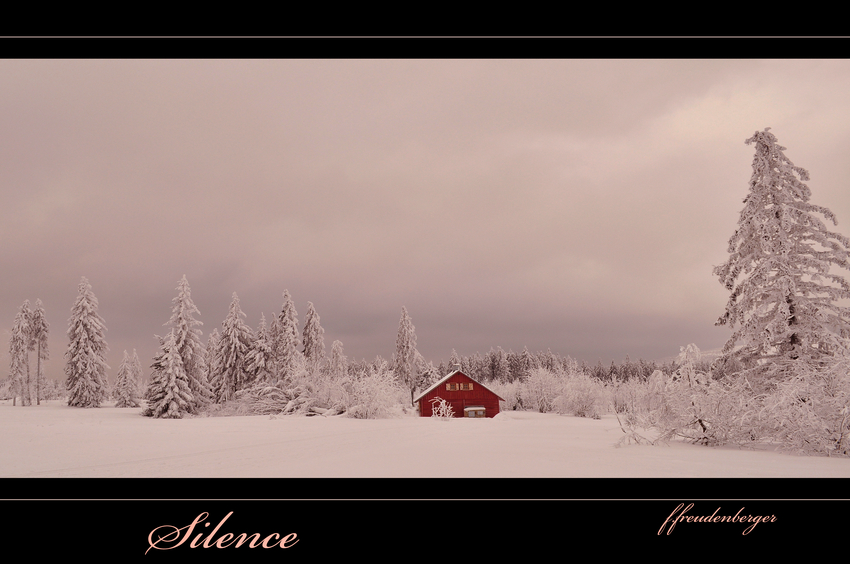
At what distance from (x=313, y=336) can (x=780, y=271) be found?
5465 cm

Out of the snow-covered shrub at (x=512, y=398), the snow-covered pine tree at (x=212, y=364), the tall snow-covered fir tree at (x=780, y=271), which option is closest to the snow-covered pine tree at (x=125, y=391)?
the snow-covered pine tree at (x=212, y=364)

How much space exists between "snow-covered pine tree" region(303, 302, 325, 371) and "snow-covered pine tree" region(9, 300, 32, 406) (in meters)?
30.5

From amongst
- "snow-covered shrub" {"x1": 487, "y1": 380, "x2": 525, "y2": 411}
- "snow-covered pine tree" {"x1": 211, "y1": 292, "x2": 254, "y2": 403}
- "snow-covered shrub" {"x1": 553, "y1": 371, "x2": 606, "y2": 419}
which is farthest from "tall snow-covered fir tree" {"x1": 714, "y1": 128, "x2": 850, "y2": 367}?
"snow-covered shrub" {"x1": 487, "y1": 380, "x2": 525, "y2": 411}

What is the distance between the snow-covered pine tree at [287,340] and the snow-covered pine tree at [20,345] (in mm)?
25676

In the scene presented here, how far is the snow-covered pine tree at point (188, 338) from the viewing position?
40969 millimetres

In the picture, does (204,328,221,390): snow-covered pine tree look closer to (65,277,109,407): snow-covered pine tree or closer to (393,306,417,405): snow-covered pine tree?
(65,277,109,407): snow-covered pine tree

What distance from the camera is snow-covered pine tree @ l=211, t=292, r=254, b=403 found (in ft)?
162

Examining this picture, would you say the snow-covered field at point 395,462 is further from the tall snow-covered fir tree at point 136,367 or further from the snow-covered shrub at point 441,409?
the tall snow-covered fir tree at point 136,367

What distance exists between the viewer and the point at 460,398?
50.4 metres
